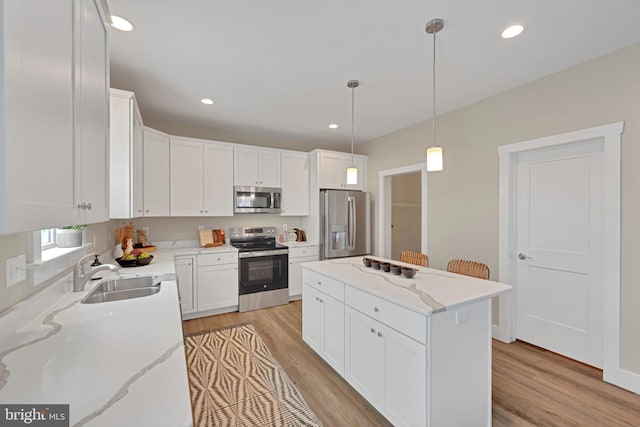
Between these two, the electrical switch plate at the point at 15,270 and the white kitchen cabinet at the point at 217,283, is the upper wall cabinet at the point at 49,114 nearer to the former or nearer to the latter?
the electrical switch plate at the point at 15,270

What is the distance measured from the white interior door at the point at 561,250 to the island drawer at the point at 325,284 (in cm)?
205

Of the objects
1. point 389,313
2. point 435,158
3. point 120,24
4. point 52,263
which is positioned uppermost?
point 120,24

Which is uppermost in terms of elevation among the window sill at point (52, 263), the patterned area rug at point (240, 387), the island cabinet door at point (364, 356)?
→ the window sill at point (52, 263)

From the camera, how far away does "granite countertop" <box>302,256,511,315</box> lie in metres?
1.50

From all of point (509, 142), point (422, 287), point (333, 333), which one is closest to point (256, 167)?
point (333, 333)

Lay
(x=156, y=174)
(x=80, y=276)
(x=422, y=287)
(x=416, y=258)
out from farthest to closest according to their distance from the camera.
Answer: (x=156, y=174)
(x=416, y=258)
(x=422, y=287)
(x=80, y=276)

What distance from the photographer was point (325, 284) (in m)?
2.31

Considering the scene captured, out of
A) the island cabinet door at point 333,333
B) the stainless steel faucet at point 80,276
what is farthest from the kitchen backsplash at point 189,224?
the island cabinet door at point 333,333

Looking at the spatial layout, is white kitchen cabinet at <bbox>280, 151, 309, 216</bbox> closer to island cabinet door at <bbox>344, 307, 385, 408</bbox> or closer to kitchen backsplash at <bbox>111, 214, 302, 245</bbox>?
kitchen backsplash at <bbox>111, 214, 302, 245</bbox>

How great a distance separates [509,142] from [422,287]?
2024 mm

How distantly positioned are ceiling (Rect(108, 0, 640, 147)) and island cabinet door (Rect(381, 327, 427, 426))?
2.05 metres

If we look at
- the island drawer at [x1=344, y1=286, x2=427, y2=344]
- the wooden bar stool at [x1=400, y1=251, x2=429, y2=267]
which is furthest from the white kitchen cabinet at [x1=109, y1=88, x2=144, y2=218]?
the wooden bar stool at [x1=400, y1=251, x2=429, y2=267]

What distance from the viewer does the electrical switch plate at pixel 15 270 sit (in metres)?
1.11

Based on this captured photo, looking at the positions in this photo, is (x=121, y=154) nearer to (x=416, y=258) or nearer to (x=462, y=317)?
(x=462, y=317)
